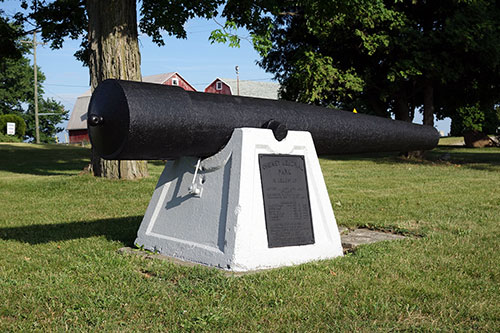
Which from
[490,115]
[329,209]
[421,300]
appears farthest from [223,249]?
[490,115]

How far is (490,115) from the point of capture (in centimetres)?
3266

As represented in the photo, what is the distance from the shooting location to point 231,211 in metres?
4.49

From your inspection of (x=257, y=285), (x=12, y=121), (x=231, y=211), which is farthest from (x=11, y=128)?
(x=257, y=285)

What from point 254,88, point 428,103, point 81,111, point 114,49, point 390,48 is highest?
point 254,88

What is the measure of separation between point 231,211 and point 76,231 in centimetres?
293

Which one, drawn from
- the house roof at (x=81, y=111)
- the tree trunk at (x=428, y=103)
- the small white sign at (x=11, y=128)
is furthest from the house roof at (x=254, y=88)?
the tree trunk at (x=428, y=103)

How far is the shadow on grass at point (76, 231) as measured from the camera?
20.2 feet

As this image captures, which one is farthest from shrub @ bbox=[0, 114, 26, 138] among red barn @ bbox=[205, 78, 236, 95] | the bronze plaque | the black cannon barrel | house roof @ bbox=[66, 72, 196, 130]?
the bronze plaque

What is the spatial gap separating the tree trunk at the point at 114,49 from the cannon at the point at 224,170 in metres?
6.98

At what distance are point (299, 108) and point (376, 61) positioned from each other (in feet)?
52.3

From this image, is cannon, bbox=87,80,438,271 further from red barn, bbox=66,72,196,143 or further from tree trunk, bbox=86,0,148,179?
red barn, bbox=66,72,196,143

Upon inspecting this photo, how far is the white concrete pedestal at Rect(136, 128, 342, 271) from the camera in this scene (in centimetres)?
448

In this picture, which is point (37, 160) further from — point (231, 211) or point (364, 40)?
point (231, 211)

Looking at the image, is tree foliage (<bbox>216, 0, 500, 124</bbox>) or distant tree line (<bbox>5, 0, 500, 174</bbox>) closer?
distant tree line (<bbox>5, 0, 500, 174</bbox>)
